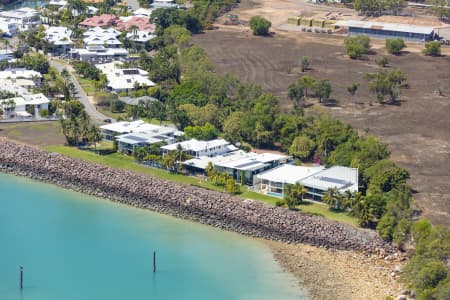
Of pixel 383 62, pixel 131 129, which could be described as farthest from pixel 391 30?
pixel 131 129

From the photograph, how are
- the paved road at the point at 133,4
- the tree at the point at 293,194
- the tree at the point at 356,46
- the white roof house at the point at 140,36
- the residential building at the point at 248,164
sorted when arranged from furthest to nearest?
1. the paved road at the point at 133,4
2. the white roof house at the point at 140,36
3. the tree at the point at 356,46
4. the residential building at the point at 248,164
5. the tree at the point at 293,194

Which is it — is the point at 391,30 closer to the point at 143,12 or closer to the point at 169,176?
the point at 143,12

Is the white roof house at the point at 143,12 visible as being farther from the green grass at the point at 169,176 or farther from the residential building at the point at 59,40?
the green grass at the point at 169,176

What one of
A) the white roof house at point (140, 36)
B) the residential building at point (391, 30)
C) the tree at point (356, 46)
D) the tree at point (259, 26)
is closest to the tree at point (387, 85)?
the tree at point (356, 46)

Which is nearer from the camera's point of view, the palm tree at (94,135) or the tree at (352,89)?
the palm tree at (94,135)

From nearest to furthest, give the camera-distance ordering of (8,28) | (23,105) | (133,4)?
(23,105), (8,28), (133,4)

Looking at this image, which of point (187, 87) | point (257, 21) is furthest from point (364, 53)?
point (187, 87)
